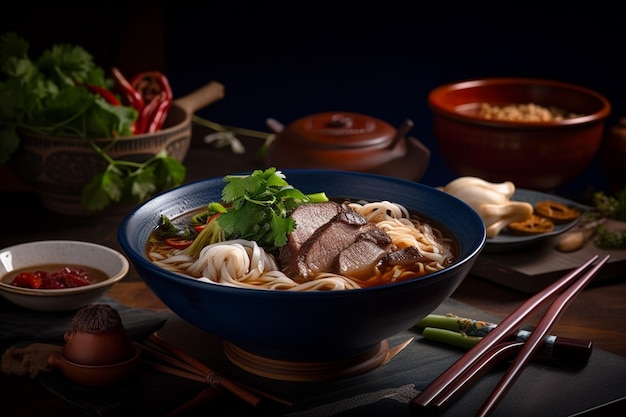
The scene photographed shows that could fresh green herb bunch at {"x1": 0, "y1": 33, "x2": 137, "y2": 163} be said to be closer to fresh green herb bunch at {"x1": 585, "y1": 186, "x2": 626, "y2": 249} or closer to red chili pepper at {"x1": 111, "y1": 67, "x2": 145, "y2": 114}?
red chili pepper at {"x1": 111, "y1": 67, "x2": 145, "y2": 114}

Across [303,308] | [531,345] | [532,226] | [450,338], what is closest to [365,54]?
[532,226]

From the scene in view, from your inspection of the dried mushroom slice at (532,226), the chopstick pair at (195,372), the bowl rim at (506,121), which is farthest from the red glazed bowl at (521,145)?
the chopstick pair at (195,372)

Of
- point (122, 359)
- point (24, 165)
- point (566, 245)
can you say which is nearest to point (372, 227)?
point (122, 359)

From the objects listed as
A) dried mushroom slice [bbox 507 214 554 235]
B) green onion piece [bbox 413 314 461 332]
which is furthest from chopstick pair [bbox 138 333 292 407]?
dried mushroom slice [bbox 507 214 554 235]

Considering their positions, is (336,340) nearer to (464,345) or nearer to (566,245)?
(464,345)

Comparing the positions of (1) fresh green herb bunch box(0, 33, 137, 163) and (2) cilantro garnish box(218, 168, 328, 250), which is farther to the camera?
(1) fresh green herb bunch box(0, 33, 137, 163)

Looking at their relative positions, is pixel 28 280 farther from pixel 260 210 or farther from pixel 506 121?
pixel 506 121
